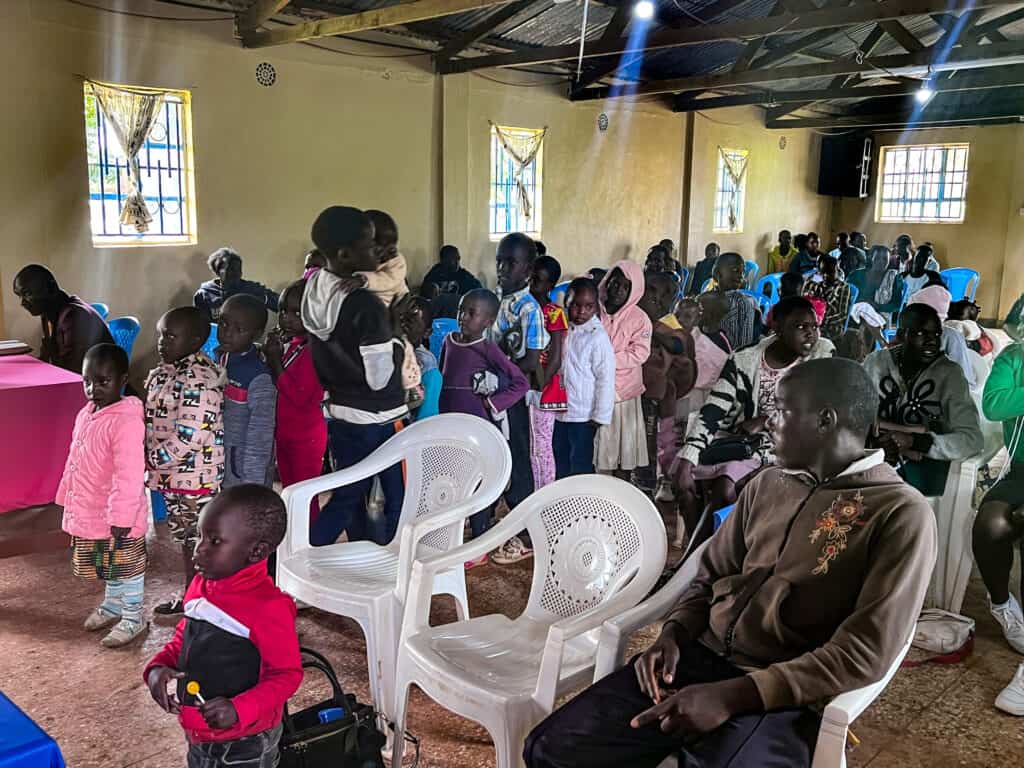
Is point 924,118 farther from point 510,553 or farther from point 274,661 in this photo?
point 274,661

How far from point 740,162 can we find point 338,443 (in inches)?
463

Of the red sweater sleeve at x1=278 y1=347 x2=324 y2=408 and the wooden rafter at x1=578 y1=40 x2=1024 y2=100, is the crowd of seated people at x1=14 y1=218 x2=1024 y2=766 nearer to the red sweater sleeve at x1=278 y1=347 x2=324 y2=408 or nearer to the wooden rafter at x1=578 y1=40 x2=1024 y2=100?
the red sweater sleeve at x1=278 y1=347 x2=324 y2=408

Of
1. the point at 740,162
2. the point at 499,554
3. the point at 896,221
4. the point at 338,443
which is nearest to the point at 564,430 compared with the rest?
the point at 499,554

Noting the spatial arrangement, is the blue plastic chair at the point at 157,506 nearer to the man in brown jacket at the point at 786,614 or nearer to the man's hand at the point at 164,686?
the man's hand at the point at 164,686

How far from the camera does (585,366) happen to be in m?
3.90

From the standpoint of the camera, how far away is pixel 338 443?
126 inches

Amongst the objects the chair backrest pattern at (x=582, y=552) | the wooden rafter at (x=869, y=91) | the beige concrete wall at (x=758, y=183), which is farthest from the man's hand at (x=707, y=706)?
the beige concrete wall at (x=758, y=183)

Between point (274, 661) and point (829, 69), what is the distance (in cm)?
848

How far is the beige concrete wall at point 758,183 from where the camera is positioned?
1255 cm

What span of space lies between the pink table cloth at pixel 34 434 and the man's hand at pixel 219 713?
88.8 inches

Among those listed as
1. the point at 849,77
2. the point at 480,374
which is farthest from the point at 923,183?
the point at 480,374

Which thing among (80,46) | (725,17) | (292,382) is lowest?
(292,382)

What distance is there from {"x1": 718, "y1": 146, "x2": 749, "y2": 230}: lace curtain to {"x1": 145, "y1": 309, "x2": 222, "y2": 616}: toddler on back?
11503 millimetres

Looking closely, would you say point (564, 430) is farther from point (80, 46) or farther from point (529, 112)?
point (529, 112)
